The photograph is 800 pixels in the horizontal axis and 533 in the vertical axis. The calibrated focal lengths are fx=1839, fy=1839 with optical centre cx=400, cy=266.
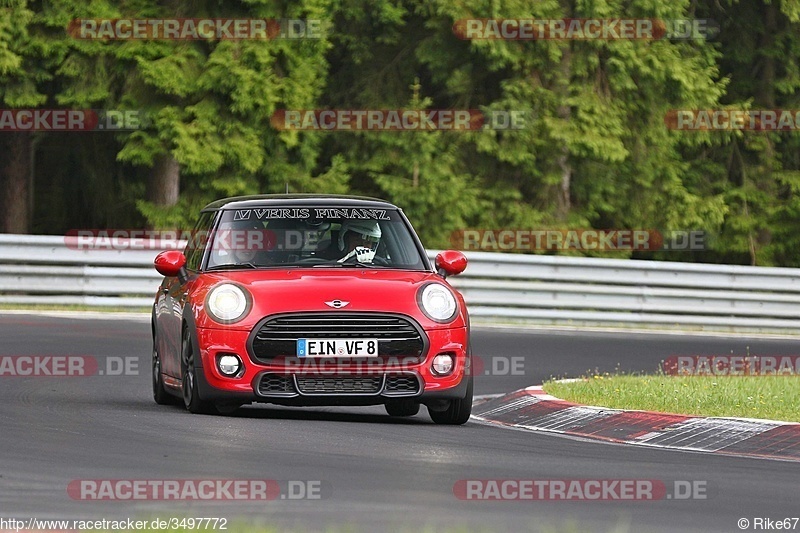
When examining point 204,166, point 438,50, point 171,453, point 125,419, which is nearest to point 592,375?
point 125,419

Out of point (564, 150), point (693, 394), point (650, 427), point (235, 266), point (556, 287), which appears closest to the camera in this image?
point (650, 427)

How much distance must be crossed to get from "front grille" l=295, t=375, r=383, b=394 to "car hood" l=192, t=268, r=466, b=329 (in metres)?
0.44

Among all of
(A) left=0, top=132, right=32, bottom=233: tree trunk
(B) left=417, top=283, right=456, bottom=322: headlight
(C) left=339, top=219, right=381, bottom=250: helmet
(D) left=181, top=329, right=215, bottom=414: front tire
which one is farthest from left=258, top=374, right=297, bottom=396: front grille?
(A) left=0, top=132, right=32, bottom=233: tree trunk

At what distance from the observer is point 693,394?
13.9 m

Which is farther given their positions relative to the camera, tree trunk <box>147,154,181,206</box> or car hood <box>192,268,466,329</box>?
tree trunk <box>147,154,181,206</box>

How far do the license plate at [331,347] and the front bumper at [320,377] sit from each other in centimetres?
4

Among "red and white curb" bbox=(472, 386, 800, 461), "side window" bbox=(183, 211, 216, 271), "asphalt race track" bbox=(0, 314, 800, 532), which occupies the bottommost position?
"red and white curb" bbox=(472, 386, 800, 461)

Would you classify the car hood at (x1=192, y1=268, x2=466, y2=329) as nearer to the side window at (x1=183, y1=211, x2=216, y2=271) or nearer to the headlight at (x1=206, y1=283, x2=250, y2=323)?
the headlight at (x1=206, y1=283, x2=250, y2=323)

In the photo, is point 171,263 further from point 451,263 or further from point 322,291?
point 451,263

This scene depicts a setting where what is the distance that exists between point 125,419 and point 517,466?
3.19 metres

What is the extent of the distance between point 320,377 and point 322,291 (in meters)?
0.57

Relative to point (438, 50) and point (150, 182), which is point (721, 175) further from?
point (150, 182)

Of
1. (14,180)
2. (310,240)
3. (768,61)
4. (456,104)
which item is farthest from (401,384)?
(768,61)

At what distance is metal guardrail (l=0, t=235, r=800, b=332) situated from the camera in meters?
23.3
